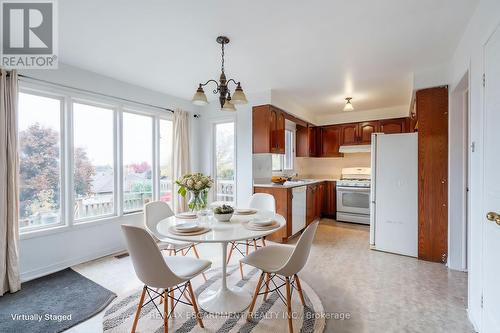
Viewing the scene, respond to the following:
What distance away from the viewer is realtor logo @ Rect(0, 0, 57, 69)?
1.86m

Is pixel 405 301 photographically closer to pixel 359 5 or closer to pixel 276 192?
pixel 276 192

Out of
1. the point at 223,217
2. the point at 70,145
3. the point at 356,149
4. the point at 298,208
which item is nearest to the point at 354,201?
the point at 356,149

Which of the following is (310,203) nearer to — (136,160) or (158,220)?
(158,220)

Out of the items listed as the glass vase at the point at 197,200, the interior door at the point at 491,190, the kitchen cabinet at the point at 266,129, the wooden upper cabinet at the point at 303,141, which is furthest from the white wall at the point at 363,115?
the glass vase at the point at 197,200

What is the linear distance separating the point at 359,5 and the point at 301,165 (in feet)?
13.8

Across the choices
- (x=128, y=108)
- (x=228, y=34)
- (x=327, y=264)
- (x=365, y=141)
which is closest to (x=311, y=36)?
(x=228, y=34)

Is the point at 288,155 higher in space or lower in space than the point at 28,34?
lower

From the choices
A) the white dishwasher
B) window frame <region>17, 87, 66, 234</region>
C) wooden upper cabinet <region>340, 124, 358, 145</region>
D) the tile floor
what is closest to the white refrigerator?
the tile floor

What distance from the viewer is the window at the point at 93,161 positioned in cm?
303

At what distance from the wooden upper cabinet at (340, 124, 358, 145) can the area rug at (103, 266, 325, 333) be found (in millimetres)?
4091

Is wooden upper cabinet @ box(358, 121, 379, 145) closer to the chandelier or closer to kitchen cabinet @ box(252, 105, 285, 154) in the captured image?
kitchen cabinet @ box(252, 105, 285, 154)

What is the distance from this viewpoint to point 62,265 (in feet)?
9.07

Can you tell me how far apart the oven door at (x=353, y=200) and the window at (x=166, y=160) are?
3.56m

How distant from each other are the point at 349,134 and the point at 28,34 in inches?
219
